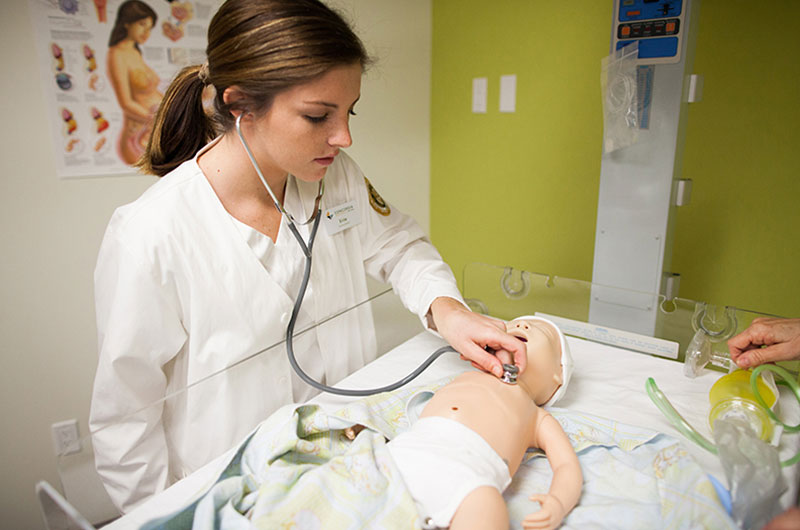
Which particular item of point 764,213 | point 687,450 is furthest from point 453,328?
point 764,213

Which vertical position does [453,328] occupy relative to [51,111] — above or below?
below

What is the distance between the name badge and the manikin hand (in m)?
0.78

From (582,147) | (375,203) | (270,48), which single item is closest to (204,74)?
(270,48)

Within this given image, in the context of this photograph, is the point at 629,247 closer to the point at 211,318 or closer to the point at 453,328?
the point at 453,328

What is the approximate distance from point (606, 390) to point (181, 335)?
3.16 feet

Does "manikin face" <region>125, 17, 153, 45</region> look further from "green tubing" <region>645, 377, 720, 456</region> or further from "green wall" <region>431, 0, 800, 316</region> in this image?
"green tubing" <region>645, 377, 720, 456</region>

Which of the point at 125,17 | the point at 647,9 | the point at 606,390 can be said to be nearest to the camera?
the point at 606,390

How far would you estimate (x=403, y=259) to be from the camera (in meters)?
1.52

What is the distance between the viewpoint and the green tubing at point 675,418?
1.09 metres

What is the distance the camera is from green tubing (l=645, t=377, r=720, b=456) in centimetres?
109

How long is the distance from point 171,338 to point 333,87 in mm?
595

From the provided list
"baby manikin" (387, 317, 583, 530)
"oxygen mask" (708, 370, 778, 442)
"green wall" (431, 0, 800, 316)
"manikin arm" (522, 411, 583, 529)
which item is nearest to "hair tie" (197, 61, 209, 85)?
"baby manikin" (387, 317, 583, 530)

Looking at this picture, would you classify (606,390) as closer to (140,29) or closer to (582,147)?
(582,147)

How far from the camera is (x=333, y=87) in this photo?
110cm
